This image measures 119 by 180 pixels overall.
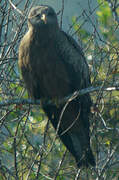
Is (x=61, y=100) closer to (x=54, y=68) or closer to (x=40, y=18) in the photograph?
(x=54, y=68)

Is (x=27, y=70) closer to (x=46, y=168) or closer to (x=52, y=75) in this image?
(x=52, y=75)

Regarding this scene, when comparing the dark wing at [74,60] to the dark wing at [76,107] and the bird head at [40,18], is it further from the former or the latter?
the bird head at [40,18]

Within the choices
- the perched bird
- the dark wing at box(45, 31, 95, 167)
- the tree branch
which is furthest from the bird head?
the tree branch

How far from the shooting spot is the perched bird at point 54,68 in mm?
4477

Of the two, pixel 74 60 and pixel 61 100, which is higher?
pixel 74 60

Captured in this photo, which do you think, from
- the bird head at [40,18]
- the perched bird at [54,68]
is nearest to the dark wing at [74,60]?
the perched bird at [54,68]

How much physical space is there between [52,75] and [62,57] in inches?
9.8

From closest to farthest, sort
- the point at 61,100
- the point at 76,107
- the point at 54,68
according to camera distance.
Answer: the point at 54,68, the point at 61,100, the point at 76,107

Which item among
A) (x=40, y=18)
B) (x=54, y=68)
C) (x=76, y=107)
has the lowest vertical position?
(x=76, y=107)

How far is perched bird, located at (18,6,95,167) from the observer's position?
4.48 m

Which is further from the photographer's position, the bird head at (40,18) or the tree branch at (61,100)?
the bird head at (40,18)

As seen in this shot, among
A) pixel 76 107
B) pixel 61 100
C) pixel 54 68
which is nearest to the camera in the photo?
pixel 54 68

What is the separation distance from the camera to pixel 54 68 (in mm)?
4457

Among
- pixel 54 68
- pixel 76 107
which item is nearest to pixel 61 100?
pixel 76 107
